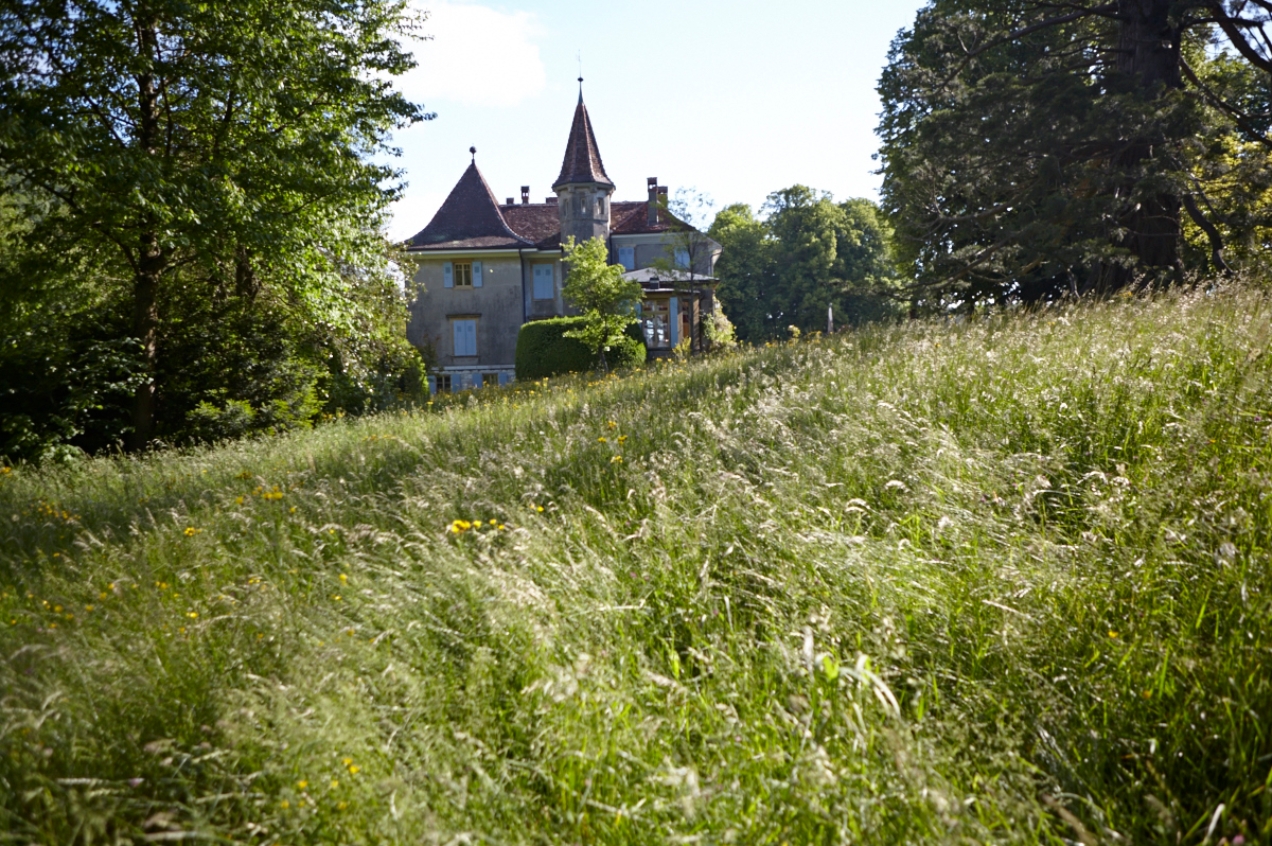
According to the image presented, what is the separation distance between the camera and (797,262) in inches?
2040

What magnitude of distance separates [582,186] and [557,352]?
451 inches

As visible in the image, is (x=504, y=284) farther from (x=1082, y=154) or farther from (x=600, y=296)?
(x=1082, y=154)

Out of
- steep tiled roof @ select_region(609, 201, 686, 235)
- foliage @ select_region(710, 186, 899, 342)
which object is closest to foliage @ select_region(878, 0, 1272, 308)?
steep tiled roof @ select_region(609, 201, 686, 235)

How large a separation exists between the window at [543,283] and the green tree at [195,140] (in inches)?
886

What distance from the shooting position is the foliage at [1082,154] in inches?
494

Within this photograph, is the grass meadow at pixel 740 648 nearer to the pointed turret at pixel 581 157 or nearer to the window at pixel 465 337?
the window at pixel 465 337

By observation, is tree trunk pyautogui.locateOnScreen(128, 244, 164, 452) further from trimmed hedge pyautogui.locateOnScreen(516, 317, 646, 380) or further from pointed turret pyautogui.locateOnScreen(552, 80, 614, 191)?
pointed turret pyautogui.locateOnScreen(552, 80, 614, 191)

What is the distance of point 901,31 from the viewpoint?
80.8 feet

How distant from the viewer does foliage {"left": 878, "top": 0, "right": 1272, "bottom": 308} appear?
12.6 meters

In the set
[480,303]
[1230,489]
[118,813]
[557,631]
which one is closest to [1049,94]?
[1230,489]

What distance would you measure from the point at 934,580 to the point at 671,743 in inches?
47.1

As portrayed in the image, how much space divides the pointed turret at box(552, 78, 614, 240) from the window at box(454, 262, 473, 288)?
4370mm

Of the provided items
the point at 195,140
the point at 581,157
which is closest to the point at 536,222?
the point at 581,157

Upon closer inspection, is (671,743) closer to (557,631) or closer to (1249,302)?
(557,631)
